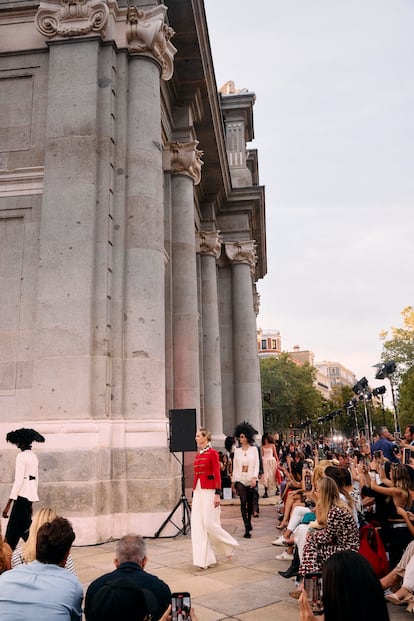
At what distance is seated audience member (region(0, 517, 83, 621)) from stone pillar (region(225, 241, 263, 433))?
22.4 m

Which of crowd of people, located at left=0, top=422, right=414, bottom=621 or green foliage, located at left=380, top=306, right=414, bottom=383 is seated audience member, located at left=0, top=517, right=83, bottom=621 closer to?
crowd of people, located at left=0, top=422, right=414, bottom=621

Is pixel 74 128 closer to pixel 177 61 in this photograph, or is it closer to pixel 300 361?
pixel 177 61

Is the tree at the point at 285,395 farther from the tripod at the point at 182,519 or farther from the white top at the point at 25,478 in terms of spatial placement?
the white top at the point at 25,478

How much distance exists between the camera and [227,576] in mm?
7266

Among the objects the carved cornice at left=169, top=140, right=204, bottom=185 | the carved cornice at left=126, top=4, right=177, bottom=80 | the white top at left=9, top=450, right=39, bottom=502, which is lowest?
the white top at left=9, top=450, right=39, bottom=502

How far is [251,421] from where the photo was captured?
995 inches

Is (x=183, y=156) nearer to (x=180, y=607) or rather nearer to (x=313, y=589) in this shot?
(x=313, y=589)

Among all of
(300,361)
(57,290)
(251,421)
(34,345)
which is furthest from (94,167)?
(300,361)

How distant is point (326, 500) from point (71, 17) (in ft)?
39.2

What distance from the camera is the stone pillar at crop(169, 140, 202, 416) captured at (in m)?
16.7

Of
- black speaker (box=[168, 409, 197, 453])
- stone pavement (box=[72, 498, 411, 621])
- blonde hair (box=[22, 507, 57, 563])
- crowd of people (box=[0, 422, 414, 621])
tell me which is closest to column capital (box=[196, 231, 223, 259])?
crowd of people (box=[0, 422, 414, 621])

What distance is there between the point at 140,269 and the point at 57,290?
1836mm

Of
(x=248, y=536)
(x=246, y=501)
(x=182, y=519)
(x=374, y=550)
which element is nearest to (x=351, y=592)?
(x=374, y=550)

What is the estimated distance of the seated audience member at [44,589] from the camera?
→ 3.04 m
